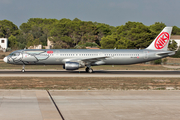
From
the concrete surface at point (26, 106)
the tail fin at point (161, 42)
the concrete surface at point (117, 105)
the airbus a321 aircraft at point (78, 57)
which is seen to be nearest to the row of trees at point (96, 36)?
the tail fin at point (161, 42)

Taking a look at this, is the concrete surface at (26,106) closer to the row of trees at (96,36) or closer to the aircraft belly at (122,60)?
the aircraft belly at (122,60)

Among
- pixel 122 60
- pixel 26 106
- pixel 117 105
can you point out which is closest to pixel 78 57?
pixel 122 60

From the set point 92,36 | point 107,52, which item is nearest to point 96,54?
point 107,52

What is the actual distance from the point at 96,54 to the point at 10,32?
144m

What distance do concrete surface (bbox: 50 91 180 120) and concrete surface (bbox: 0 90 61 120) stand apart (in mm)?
687

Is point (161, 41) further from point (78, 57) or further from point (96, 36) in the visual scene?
point (96, 36)

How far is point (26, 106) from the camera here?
595 inches

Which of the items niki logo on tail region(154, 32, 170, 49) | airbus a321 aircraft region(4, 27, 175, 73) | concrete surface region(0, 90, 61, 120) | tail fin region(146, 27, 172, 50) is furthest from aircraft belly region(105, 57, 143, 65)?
concrete surface region(0, 90, 61, 120)

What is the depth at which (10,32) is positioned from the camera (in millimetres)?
171625

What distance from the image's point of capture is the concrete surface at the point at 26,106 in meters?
12.9

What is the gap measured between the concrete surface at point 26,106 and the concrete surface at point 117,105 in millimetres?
687

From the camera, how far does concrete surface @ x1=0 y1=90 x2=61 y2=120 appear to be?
1291cm

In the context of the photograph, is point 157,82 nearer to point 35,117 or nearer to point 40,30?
point 35,117

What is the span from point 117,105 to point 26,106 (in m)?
5.43
